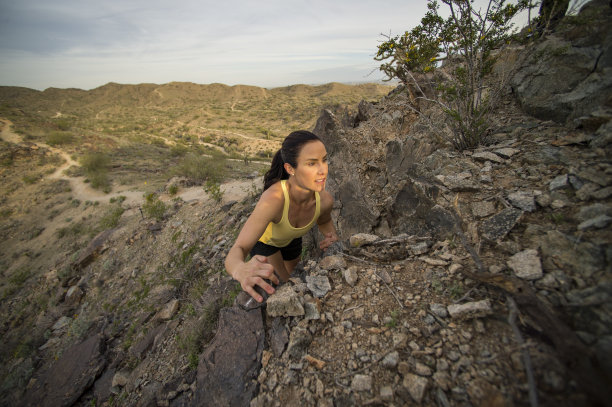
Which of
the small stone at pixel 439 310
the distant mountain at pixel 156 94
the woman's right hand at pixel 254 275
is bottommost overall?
the small stone at pixel 439 310

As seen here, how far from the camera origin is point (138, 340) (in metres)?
3.80

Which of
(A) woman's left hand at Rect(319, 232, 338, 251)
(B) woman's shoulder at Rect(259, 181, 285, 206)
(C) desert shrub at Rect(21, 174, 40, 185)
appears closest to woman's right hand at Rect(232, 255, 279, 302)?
(B) woman's shoulder at Rect(259, 181, 285, 206)

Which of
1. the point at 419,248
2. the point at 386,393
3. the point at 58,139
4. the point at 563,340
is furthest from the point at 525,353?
the point at 58,139

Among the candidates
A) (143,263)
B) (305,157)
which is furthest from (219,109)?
(305,157)

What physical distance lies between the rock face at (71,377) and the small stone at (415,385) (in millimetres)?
4619

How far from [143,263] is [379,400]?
6440mm

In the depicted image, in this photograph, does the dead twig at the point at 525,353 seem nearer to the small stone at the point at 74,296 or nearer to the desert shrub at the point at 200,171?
the small stone at the point at 74,296

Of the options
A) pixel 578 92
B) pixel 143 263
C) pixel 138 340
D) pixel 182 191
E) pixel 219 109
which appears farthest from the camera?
pixel 219 109

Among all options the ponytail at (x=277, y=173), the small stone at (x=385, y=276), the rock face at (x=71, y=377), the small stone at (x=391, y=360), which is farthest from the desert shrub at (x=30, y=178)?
the small stone at (x=391, y=360)

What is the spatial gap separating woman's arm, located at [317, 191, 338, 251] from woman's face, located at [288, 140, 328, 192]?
573 mm

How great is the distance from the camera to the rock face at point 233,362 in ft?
5.18

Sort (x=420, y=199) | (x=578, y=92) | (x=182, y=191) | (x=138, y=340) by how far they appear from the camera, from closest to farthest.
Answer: (x=578, y=92) → (x=420, y=199) → (x=138, y=340) → (x=182, y=191)

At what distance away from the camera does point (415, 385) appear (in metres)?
1.18

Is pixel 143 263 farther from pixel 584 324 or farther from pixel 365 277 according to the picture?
pixel 584 324
